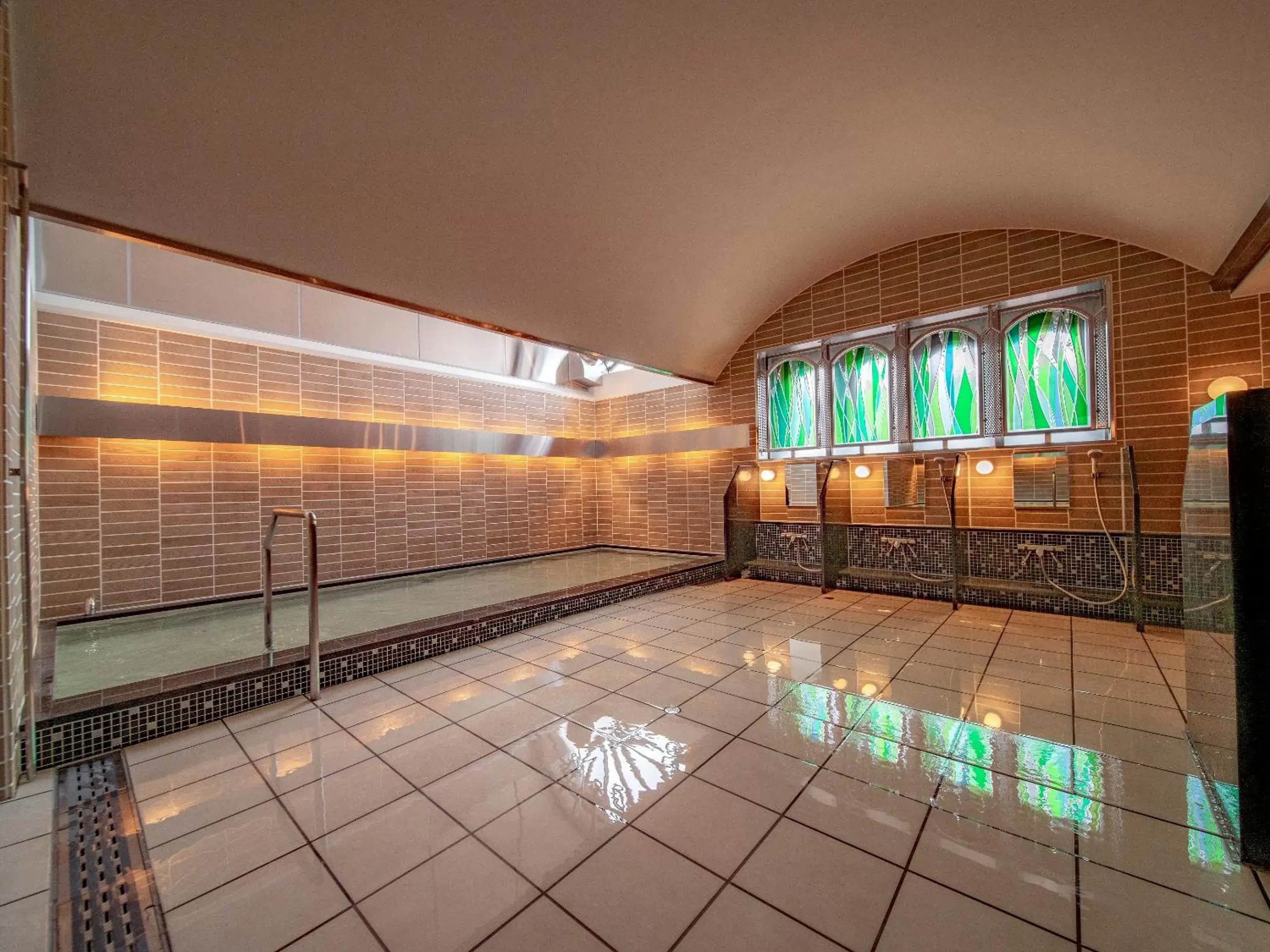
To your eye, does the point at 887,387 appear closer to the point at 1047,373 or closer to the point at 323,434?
the point at 1047,373

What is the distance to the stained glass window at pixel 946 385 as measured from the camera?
489 cm

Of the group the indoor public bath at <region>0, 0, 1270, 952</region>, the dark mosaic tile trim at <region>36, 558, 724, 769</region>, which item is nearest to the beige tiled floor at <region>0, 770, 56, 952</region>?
the indoor public bath at <region>0, 0, 1270, 952</region>

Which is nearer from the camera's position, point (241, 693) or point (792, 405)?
point (241, 693)

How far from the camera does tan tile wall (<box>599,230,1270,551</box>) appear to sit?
3.88 meters

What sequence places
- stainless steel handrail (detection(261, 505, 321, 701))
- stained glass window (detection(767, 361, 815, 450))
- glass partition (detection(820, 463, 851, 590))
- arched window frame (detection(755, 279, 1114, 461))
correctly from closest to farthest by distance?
stainless steel handrail (detection(261, 505, 321, 701)) → arched window frame (detection(755, 279, 1114, 461)) → glass partition (detection(820, 463, 851, 590)) → stained glass window (detection(767, 361, 815, 450))

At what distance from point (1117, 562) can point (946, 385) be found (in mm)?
2085

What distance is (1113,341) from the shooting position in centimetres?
420

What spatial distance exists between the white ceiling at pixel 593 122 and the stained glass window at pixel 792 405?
2.18 meters

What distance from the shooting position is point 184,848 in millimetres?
1646

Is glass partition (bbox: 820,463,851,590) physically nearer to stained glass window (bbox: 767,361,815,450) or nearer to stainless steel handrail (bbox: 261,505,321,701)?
stained glass window (bbox: 767,361,815,450)

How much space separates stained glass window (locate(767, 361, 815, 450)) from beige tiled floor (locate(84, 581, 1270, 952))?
3349 millimetres

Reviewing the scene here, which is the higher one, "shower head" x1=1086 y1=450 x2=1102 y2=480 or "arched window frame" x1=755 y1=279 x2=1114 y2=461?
"arched window frame" x1=755 y1=279 x2=1114 y2=461

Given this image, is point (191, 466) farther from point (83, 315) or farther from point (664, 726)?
point (664, 726)

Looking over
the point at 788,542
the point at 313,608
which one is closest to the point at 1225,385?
the point at 788,542
